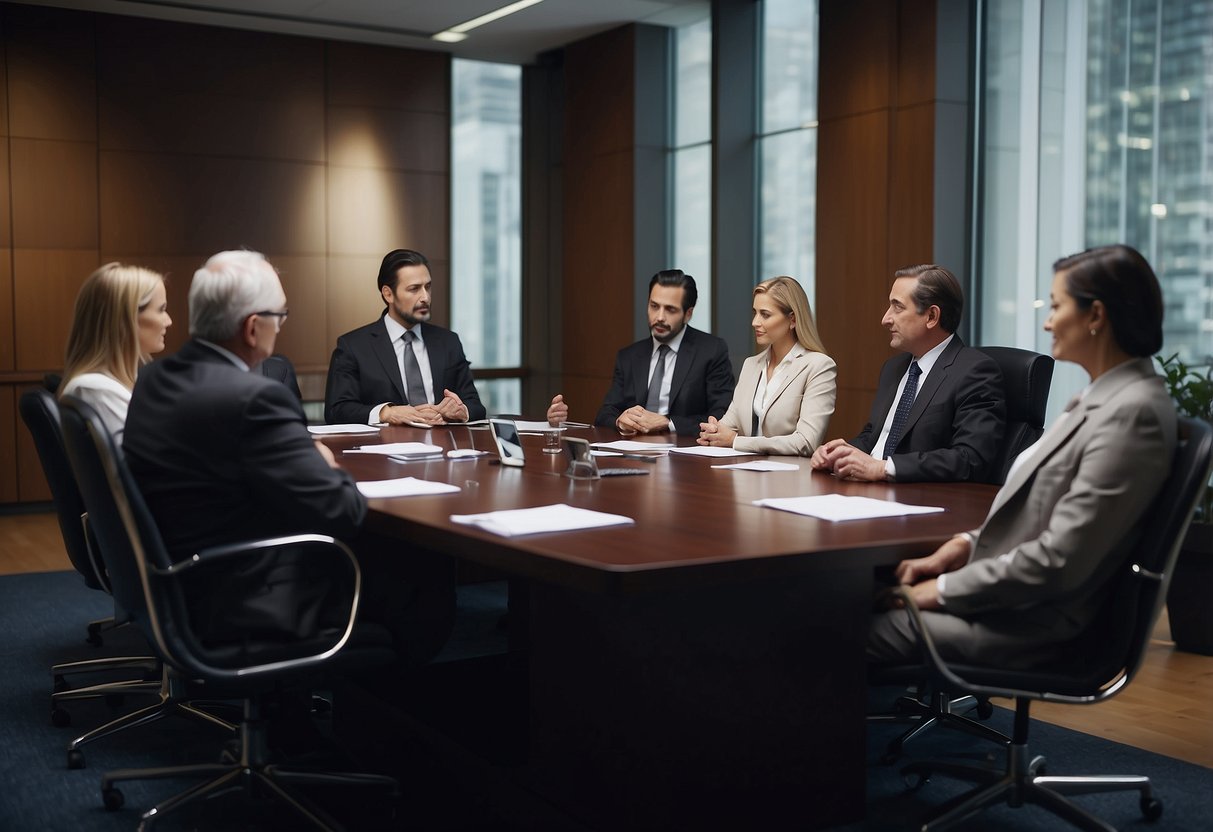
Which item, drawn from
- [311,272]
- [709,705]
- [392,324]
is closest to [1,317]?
[311,272]

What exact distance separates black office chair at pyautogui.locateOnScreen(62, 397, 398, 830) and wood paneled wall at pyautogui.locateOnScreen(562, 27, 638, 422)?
6.60 m

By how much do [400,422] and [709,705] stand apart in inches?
125

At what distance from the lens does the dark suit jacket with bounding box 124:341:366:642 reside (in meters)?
2.84

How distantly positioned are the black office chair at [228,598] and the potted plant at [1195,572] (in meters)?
3.46

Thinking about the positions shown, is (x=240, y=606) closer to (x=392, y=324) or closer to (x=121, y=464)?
(x=121, y=464)

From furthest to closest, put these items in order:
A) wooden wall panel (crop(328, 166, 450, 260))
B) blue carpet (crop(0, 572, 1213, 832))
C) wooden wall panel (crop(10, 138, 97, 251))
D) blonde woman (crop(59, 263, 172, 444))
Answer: wooden wall panel (crop(328, 166, 450, 260))
wooden wall panel (crop(10, 138, 97, 251))
blonde woman (crop(59, 263, 172, 444))
blue carpet (crop(0, 572, 1213, 832))

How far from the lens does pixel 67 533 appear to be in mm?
4039

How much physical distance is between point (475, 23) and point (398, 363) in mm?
3969

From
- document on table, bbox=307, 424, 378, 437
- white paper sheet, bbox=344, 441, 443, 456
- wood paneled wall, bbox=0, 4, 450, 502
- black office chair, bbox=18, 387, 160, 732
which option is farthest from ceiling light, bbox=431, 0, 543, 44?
black office chair, bbox=18, 387, 160, 732

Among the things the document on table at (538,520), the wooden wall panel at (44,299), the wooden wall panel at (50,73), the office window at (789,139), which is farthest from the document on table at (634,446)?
the wooden wall panel at (50,73)

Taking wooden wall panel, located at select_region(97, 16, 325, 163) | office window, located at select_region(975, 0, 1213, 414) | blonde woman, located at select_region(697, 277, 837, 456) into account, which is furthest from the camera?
wooden wall panel, located at select_region(97, 16, 325, 163)

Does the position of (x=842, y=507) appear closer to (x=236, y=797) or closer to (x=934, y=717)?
A: (x=934, y=717)

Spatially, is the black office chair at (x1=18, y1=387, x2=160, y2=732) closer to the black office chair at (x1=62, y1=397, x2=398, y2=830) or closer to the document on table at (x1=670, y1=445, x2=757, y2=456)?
the black office chair at (x1=62, y1=397, x2=398, y2=830)

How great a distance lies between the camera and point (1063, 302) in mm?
2908
